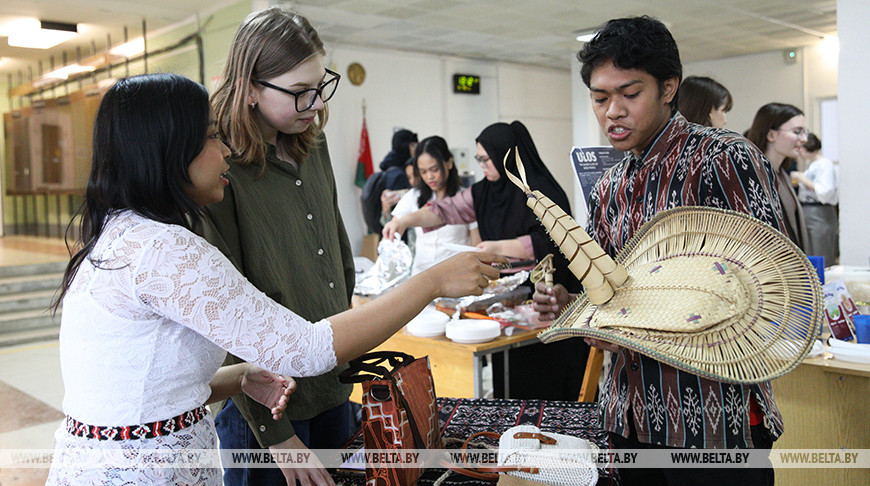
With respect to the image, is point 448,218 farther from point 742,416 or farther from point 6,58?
point 6,58

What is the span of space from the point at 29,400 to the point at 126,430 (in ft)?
14.9

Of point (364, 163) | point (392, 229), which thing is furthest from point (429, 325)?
point (364, 163)

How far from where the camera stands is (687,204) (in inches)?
50.9

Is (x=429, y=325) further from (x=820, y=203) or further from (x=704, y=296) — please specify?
(x=820, y=203)

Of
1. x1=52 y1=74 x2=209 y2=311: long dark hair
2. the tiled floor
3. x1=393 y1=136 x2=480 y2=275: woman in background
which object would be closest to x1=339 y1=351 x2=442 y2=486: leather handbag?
x1=52 y1=74 x2=209 y2=311: long dark hair

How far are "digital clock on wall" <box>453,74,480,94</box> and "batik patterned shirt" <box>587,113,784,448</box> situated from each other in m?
8.73

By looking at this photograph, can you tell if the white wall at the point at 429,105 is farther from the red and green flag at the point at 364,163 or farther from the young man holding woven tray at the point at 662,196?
the young man holding woven tray at the point at 662,196

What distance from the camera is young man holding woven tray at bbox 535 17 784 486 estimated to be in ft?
4.11

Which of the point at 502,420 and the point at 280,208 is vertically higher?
the point at 280,208

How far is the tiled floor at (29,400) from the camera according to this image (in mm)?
3516

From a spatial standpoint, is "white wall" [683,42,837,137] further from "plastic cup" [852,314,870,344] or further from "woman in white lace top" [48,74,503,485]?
"woman in white lace top" [48,74,503,485]

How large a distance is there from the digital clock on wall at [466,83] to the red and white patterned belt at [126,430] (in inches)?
361

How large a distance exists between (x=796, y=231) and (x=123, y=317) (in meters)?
3.48

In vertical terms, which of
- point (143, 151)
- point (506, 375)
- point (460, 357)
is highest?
point (143, 151)
